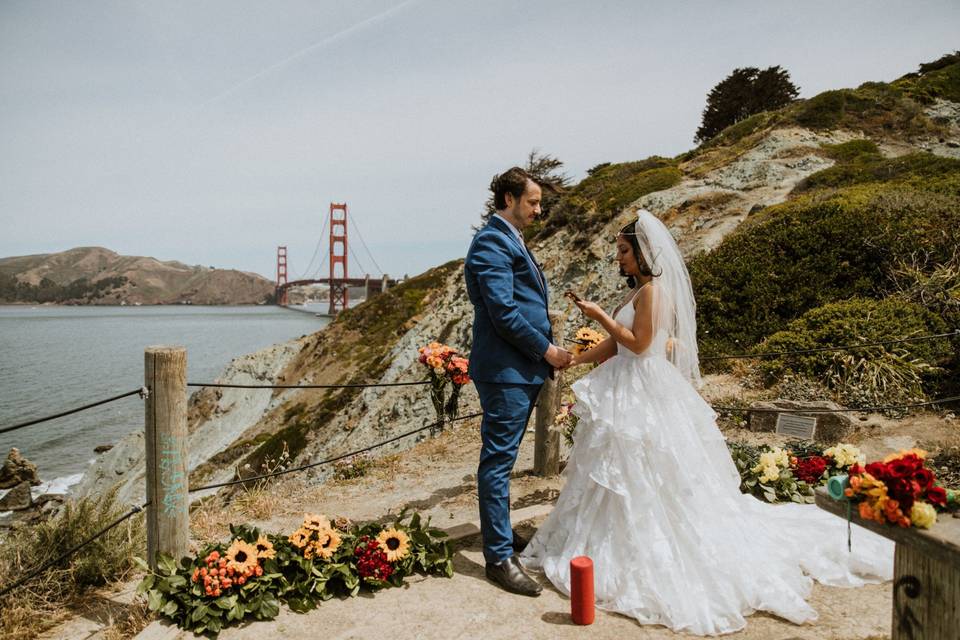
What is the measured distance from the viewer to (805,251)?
928 cm

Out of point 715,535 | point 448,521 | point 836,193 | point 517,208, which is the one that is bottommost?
A: point 448,521

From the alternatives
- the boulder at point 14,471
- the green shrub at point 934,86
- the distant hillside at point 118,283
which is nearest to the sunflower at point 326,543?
the boulder at point 14,471

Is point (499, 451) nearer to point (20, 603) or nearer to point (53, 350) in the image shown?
point (20, 603)

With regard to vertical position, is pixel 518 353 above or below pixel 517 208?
below

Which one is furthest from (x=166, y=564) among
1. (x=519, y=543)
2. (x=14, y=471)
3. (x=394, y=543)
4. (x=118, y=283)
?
(x=118, y=283)

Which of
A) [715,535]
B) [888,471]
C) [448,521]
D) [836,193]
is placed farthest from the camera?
[836,193]

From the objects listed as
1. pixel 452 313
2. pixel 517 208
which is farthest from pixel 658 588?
pixel 452 313

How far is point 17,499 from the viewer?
15.2 m

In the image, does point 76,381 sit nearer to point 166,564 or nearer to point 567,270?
point 567,270

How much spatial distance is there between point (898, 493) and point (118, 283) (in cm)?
17862

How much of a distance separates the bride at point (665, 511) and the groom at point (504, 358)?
0.31 m

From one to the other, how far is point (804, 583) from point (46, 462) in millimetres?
23457

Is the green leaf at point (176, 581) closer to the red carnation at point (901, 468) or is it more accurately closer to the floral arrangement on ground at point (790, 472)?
the red carnation at point (901, 468)

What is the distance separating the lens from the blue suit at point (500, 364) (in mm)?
3318
